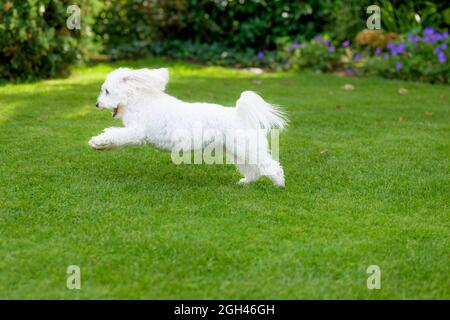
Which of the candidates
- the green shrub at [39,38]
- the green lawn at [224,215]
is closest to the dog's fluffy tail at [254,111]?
the green lawn at [224,215]

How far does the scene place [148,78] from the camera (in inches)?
221

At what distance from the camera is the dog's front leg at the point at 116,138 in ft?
17.8

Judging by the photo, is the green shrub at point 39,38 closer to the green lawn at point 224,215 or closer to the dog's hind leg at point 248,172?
the green lawn at point 224,215

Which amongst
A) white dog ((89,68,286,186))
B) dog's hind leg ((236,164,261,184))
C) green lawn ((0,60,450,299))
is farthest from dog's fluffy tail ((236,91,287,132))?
green lawn ((0,60,450,299))

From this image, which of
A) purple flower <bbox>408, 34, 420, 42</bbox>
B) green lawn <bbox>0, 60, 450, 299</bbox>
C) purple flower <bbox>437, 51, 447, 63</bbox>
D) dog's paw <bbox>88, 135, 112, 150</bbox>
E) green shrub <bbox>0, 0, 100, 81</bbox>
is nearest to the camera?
green lawn <bbox>0, 60, 450, 299</bbox>

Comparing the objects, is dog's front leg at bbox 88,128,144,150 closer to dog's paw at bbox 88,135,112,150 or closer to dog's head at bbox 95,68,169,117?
dog's paw at bbox 88,135,112,150

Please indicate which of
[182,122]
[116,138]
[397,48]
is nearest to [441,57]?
[397,48]

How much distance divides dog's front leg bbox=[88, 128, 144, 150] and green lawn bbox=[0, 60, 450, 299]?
0.33 m

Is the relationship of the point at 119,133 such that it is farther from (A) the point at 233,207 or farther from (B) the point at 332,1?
(B) the point at 332,1

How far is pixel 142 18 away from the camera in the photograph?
13.4 metres

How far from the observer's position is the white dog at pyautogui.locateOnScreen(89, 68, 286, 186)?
18.0ft

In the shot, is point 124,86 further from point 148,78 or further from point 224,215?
point 224,215

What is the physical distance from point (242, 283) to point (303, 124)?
A: 170 inches

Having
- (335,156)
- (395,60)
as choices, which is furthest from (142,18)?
(335,156)
